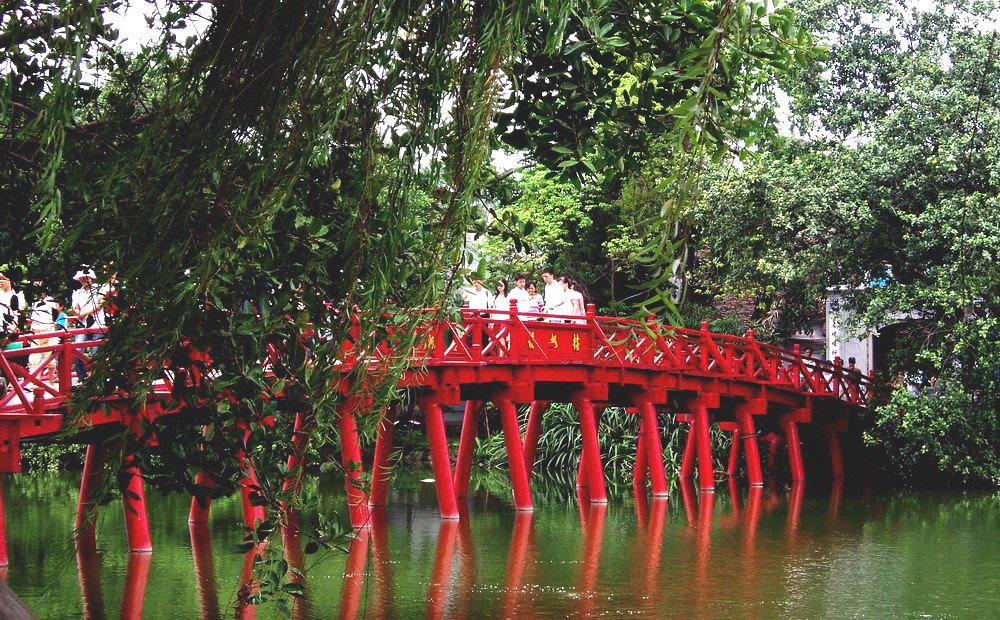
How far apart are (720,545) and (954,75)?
11.4 m

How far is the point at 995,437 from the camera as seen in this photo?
80.9 ft

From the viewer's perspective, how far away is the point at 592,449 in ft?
73.8

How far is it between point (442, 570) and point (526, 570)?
0.88 m

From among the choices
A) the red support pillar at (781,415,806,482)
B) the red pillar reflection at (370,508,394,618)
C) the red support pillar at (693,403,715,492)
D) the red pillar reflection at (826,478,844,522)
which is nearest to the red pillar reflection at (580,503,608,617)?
the red pillar reflection at (370,508,394,618)

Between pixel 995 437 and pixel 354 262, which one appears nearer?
pixel 354 262

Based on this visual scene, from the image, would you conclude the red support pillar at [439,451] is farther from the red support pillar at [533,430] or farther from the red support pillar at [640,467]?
the red support pillar at [640,467]

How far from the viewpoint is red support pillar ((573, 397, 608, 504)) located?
73.5 ft

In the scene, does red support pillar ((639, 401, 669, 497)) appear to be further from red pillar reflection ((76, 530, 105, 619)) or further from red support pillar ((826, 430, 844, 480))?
red pillar reflection ((76, 530, 105, 619))

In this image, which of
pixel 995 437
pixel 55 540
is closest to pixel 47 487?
pixel 55 540

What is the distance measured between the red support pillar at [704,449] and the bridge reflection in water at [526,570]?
3166 millimetres

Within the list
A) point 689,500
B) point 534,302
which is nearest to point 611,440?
point 689,500

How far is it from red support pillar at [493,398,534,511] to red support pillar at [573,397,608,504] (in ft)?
5.15

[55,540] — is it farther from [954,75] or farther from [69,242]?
[954,75]

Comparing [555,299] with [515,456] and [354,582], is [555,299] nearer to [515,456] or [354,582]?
[515,456]
